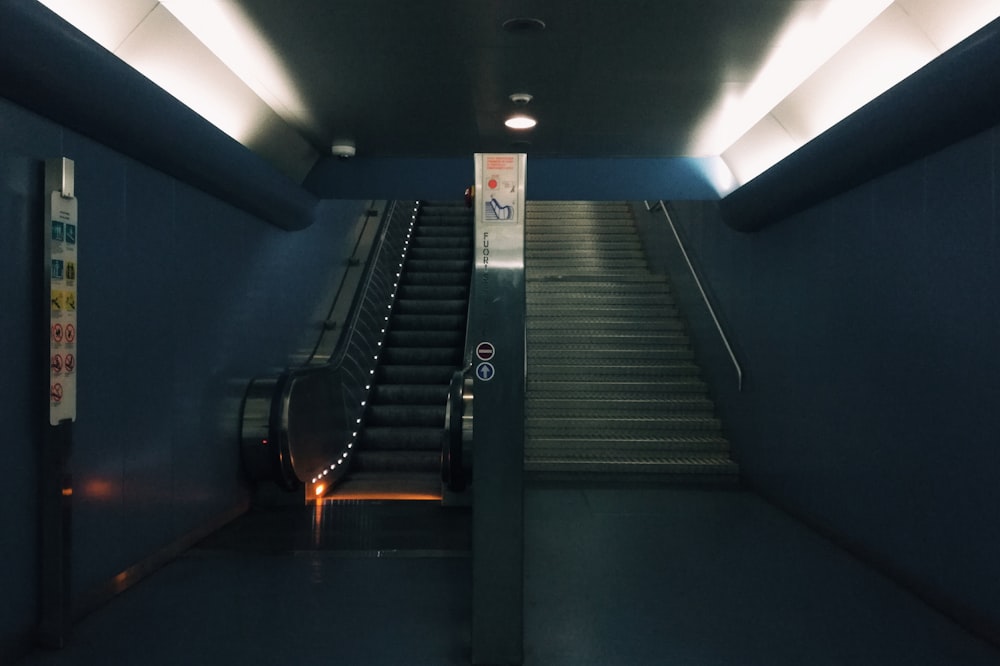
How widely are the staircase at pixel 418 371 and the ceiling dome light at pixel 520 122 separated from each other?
3.03 m

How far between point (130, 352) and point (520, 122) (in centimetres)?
332

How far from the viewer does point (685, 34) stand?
4.44m

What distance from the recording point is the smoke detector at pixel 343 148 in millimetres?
6777

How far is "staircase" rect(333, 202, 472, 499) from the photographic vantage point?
296 inches

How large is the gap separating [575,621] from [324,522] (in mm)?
2613

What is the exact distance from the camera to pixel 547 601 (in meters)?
4.18

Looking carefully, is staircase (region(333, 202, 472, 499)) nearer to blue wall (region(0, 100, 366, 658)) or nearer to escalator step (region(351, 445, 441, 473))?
escalator step (region(351, 445, 441, 473))

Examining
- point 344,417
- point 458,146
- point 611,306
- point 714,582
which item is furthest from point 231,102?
point 611,306

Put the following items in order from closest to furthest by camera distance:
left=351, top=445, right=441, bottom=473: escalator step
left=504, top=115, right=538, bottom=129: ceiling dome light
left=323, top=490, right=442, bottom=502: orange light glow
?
1. left=504, top=115, right=538, bottom=129: ceiling dome light
2. left=323, top=490, right=442, bottom=502: orange light glow
3. left=351, top=445, right=441, bottom=473: escalator step

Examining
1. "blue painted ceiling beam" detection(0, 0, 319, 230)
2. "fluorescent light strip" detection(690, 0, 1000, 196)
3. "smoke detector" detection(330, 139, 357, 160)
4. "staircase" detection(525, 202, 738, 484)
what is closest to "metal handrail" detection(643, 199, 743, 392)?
"staircase" detection(525, 202, 738, 484)

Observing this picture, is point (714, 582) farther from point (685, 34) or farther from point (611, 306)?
point (611, 306)

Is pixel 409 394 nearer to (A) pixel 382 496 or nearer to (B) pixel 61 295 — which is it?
(A) pixel 382 496

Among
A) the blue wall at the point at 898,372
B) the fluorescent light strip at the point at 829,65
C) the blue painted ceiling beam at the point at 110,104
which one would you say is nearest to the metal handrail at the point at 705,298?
the blue wall at the point at 898,372

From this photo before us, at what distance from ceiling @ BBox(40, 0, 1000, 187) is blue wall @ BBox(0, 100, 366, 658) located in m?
0.73
